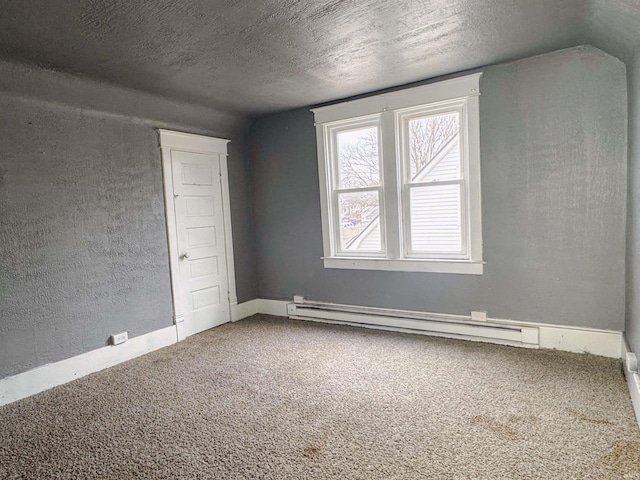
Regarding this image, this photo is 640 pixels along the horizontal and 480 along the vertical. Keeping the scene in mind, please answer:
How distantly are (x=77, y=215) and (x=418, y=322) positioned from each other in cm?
328

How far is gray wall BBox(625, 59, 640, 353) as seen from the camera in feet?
8.00

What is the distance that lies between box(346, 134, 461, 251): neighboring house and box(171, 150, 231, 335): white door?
7.47ft

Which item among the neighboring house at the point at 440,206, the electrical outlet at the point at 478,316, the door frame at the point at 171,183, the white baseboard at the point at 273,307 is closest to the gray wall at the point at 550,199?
the electrical outlet at the point at 478,316

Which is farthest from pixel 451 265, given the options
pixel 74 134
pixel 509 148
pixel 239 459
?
pixel 74 134

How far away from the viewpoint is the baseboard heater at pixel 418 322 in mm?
3484

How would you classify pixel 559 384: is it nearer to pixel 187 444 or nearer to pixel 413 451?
pixel 413 451

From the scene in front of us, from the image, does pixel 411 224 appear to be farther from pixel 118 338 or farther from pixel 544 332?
pixel 118 338

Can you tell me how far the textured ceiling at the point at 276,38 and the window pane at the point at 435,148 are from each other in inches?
17.9

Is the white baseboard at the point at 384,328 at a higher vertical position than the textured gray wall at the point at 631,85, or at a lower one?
lower

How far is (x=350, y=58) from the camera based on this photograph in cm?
309

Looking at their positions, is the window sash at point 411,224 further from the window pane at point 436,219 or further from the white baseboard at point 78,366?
the white baseboard at point 78,366

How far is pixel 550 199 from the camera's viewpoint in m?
3.29

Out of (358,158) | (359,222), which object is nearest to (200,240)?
(359,222)

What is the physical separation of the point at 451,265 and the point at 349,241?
3.91ft
